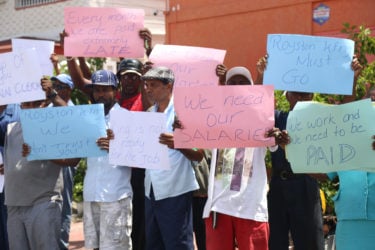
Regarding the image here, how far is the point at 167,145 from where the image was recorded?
486 centimetres

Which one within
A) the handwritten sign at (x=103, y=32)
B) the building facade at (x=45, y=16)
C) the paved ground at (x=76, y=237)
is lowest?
the paved ground at (x=76, y=237)

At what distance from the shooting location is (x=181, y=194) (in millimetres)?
5117

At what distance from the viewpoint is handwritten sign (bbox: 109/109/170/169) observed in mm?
4906

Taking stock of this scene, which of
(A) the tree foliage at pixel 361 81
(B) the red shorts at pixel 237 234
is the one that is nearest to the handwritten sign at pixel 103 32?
(B) the red shorts at pixel 237 234

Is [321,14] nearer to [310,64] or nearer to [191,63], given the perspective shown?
[191,63]

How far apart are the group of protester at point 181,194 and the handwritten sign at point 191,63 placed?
9 cm

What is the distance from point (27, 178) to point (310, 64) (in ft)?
7.89

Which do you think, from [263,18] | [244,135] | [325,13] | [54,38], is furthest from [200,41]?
[244,135]

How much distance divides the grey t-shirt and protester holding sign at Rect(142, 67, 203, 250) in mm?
826

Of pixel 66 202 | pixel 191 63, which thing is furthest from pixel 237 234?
pixel 66 202

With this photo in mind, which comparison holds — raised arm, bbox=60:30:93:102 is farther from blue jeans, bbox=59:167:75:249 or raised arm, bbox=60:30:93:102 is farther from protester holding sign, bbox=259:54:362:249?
protester holding sign, bbox=259:54:362:249

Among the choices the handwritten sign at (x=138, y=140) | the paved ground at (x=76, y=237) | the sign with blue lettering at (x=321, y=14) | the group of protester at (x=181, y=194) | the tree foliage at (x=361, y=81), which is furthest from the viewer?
the sign with blue lettering at (x=321, y=14)

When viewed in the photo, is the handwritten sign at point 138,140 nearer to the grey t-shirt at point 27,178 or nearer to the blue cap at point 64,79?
the grey t-shirt at point 27,178

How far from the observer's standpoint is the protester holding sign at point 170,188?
200 inches
